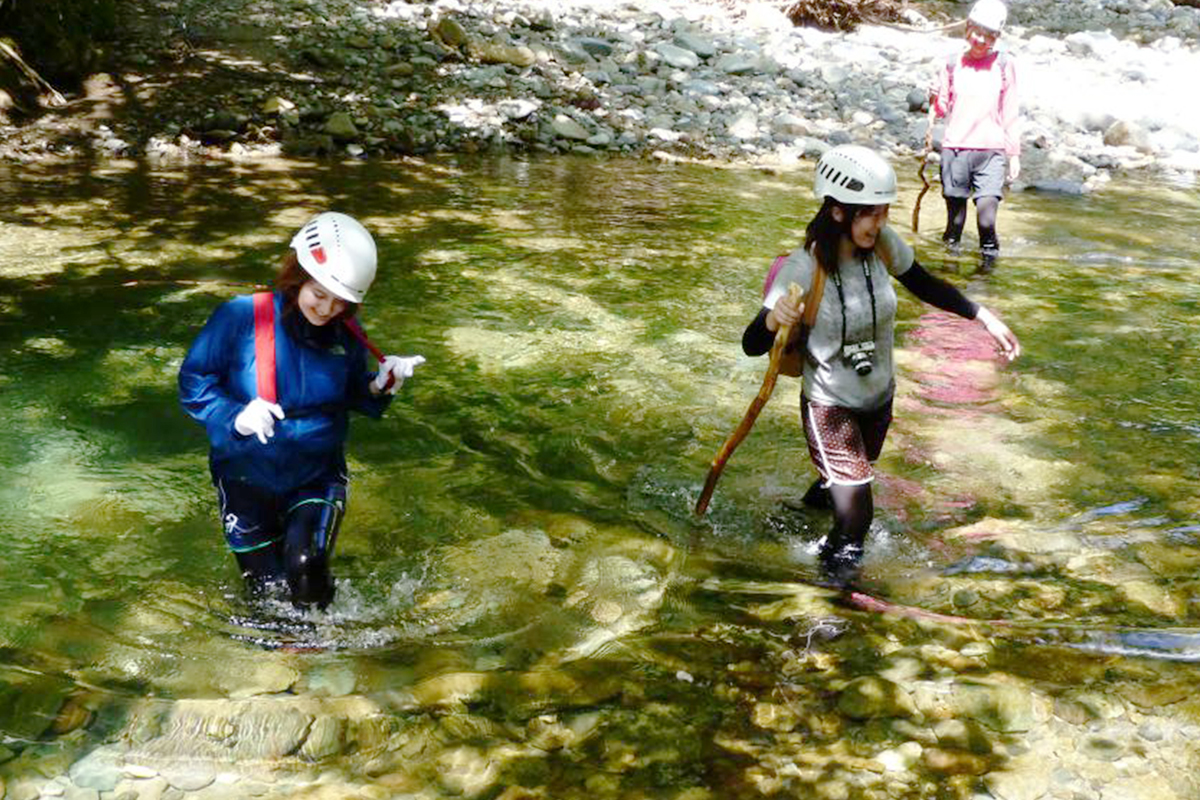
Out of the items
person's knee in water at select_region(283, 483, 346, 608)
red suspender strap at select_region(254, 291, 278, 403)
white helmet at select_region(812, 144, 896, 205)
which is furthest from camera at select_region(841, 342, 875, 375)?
red suspender strap at select_region(254, 291, 278, 403)

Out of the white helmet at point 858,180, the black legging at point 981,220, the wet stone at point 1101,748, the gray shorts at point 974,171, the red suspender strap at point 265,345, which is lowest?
the wet stone at point 1101,748

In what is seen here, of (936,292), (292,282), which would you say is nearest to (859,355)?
(936,292)

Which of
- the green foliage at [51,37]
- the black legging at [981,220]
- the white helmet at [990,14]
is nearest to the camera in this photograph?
the white helmet at [990,14]

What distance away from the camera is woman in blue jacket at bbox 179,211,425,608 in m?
3.48

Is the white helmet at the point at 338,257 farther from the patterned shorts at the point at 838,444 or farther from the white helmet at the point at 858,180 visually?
the patterned shorts at the point at 838,444

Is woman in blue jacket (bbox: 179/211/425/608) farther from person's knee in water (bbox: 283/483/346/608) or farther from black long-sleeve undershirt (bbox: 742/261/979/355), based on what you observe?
black long-sleeve undershirt (bbox: 742/261/979/355)

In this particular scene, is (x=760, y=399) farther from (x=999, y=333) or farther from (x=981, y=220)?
(x=981, y=220)

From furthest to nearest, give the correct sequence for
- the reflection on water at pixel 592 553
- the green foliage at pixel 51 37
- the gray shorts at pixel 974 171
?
the green foliage at pixel 51 37 < the gray shorts at pixel 974 171 < the reflection on water at pixel 592 553

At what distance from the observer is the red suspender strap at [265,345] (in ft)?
11.7

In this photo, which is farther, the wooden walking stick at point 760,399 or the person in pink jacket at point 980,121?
the person in pink jacket at point 980,121

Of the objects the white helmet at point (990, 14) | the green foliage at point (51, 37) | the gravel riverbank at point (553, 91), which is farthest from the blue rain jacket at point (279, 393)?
the green foliage at point (51, 37)

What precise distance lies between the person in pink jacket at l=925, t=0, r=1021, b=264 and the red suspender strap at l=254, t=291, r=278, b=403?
6915 mm

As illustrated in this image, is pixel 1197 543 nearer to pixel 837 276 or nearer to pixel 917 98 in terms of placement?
pixel 837 276

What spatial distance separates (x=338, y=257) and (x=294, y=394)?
531mm
